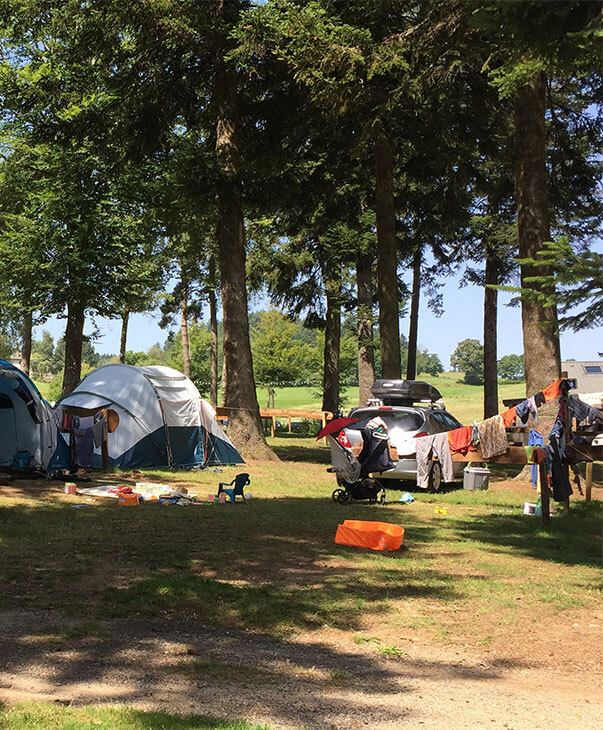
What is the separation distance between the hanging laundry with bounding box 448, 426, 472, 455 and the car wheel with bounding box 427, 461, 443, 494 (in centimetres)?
183

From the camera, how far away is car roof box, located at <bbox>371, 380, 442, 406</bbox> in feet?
62.8

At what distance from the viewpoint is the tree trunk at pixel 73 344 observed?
27.9 meters

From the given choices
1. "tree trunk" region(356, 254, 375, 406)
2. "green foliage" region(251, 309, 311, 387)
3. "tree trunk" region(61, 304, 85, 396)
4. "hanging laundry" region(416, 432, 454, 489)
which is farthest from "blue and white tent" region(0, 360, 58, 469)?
"green foliage" region(251, 309, 311, 387)

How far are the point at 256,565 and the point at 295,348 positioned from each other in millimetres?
41763

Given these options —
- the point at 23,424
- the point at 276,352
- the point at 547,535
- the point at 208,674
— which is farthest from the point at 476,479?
the point at 276,352

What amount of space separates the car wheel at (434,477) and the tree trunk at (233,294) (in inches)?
257

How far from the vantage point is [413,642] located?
21.1 ft

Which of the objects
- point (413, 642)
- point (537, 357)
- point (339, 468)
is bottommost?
point (413, 642)

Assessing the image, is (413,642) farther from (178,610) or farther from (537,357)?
(537,357)

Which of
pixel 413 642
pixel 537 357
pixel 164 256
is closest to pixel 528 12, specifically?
pixel 413 642

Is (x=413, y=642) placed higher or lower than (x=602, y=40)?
lower

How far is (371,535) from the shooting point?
10.0 m

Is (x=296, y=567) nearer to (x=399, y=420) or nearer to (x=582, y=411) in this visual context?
(x=582, y=411)

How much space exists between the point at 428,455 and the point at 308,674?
1002cm
